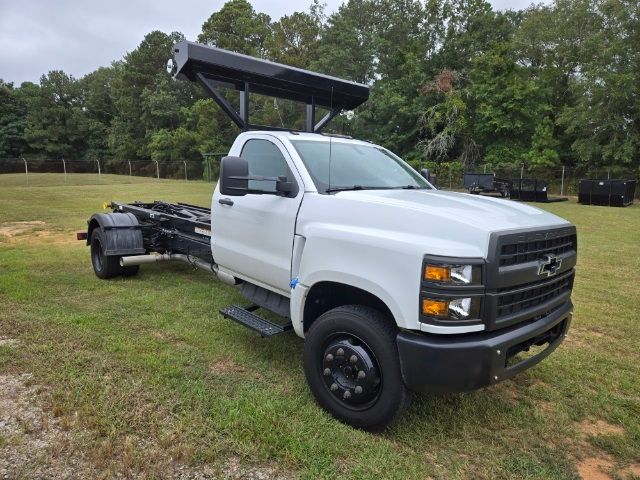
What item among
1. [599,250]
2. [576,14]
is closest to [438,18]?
[576,14]

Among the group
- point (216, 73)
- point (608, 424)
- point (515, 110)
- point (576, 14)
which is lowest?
point (608, 424)

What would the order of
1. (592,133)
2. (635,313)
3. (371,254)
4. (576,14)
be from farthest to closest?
(576,14), (592,133), (635,313), (371,254)

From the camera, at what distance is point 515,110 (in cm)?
3275

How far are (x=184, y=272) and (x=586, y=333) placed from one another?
5536 millimetres

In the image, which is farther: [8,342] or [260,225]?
[8,342]

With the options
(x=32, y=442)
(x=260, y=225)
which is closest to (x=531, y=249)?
(x=260, y=225)

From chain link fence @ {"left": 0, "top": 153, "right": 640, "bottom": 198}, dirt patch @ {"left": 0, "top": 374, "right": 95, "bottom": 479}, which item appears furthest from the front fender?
chain link fence @ {"left": 0, "top": 153, "right": 640, "bottom": 198}

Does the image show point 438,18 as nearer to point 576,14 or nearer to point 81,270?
point 576,14

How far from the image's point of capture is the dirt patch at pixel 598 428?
3.22 meters

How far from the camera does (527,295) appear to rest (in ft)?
9.52

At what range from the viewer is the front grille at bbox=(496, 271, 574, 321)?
2721mm

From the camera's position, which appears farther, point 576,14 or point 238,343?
point 576,14

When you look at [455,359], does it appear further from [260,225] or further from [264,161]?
[264,161]

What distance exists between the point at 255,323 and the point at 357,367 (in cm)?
121
